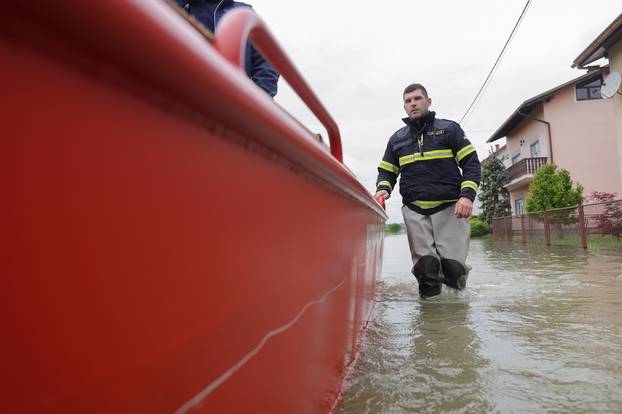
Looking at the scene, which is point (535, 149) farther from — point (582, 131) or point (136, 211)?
point (136, 211)

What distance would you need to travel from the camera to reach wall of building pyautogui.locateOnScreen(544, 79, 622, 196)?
19.1m

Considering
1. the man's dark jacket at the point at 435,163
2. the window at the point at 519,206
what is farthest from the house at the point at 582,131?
the man's dark jacket at the point at 435,163

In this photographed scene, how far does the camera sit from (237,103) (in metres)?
0.63

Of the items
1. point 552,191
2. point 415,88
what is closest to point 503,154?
point 552,191

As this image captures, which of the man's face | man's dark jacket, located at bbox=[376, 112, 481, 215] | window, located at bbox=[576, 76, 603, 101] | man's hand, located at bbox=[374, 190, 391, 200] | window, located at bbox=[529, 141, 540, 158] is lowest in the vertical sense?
man's hand, located at bbox=[374, 190, 391, 200]

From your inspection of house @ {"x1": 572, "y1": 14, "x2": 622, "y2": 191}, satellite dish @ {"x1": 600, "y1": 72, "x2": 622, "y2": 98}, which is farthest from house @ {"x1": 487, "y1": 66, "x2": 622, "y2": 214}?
satellite dish @ {"x1": 600, "y1": 72, "x2": 622, "y2": 98}

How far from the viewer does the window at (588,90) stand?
19672 millimetres

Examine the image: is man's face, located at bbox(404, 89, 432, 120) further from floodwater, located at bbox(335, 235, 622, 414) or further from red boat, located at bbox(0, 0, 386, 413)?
red boat, located at bbox(0, 0, 386, 413)

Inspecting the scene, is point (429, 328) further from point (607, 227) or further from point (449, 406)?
point (607, 227)

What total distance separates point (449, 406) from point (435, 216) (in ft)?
7.30

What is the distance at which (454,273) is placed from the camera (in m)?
3.60

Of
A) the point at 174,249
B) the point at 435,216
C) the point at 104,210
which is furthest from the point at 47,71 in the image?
the point at 435,216

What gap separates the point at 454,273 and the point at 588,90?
67.3 feet

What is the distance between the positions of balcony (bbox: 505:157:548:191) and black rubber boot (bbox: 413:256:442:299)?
18493mm
